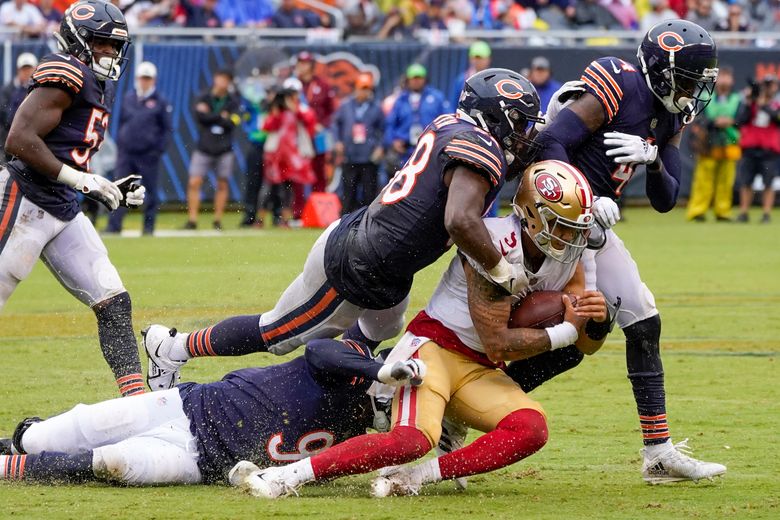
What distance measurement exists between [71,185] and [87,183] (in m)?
0.09

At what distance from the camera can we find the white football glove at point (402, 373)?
4.82m

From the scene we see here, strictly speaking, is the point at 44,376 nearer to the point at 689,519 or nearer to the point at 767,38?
the point at 689,519

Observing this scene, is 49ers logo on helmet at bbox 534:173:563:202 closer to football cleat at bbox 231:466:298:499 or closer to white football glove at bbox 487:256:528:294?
white football glove at bbox 487:256:528:294

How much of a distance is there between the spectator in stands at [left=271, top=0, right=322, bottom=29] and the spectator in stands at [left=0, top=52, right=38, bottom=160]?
376cm

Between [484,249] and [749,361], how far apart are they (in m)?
3.89

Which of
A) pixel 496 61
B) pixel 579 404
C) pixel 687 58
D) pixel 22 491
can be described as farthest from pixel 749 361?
pixel 496 61

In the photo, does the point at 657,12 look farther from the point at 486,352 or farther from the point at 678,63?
the point at 486,352

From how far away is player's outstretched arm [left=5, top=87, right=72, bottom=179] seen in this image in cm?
625

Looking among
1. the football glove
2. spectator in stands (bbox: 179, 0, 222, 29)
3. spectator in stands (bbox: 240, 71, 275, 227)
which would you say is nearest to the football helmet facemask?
the football glove

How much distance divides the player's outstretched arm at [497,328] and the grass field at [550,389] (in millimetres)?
554

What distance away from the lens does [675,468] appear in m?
5.32

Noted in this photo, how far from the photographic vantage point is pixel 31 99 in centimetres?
632

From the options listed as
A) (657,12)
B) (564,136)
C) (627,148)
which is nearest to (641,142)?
(627,148)

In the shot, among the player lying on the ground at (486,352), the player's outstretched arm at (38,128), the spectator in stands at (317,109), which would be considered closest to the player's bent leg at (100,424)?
the player lying on the ground at (486,352)
